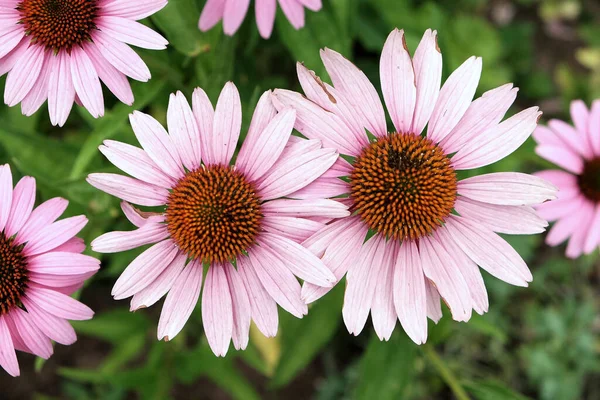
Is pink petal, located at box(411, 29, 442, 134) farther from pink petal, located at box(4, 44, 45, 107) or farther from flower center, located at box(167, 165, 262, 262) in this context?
pink petal, located at box(4, 44, 45, 107)

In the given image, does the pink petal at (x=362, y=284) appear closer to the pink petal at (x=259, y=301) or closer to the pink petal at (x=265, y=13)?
the pink petal at (x=259, y=301)

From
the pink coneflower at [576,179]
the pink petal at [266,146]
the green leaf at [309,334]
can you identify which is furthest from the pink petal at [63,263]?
the pink coneflower at [576,179]

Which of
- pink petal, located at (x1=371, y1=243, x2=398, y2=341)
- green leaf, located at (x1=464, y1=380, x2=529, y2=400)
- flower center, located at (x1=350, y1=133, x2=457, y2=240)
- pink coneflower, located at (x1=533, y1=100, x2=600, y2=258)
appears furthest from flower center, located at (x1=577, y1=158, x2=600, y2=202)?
pink petal, located at (x1=371, y1=243, x2=398, y2=341)

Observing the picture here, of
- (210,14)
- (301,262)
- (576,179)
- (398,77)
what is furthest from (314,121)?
(576,179)

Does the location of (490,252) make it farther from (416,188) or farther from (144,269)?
(144,269)

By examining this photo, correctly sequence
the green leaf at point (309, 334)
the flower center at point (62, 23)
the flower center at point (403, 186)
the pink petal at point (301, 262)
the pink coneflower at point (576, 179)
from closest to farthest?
the pink petal at point (301, 262) < the flower center at point (403, 186) < the flower center at point (62, 23) < the pink coneflower at point (576, 179) < the green leaf at point (309, 334)

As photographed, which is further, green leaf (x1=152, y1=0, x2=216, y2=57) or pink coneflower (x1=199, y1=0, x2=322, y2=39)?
green leaf (x1=152, y1=0, x2=216, y2=57)

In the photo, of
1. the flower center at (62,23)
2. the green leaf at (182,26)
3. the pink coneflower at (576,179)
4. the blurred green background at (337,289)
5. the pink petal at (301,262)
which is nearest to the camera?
the pink petal at (301,262)
